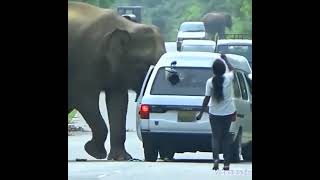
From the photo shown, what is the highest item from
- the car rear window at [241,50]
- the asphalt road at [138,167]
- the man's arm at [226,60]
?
the car rear window at [241,50]

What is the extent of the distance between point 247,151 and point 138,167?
0.85 meters

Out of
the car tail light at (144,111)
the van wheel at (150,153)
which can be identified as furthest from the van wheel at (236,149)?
the car tail light at (144,111)

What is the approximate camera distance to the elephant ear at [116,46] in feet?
19.3

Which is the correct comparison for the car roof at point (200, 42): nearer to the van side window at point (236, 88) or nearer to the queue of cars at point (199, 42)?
the queue of cars at point (199, 42)

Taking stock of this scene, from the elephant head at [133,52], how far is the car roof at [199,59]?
0.52ft

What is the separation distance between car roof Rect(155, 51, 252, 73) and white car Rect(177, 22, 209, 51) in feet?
0.32

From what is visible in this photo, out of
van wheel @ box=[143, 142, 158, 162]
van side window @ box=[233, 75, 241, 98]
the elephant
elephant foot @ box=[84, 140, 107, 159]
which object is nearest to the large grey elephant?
elephant foot @ box=[84, 140, 107, 159]

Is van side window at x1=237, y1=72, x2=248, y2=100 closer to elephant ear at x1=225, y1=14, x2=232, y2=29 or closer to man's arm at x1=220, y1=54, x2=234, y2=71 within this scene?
man's arm at x1=220, y1=54, x2=234, y2=71

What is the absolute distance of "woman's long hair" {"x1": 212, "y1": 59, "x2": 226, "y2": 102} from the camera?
5.57m

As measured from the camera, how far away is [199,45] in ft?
18.4

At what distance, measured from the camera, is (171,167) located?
5.60 m
